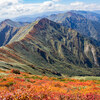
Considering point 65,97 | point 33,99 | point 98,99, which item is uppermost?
point 33,99

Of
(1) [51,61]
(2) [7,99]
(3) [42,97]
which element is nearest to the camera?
(2) [7,99]

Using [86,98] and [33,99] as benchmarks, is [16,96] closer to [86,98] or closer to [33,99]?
[33,99]

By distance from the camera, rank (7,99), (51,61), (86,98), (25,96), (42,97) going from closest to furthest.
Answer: (7,99) < (25,96) < (42,97) < (86,98) < (51,61)

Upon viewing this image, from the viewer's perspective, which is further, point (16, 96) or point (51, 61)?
point (51, 61)

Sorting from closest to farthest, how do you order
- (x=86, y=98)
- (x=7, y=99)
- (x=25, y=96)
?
(x=7, y=99) → (x=25, y=96) → (x=86, y=98)

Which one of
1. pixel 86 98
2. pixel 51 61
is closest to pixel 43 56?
pixel 51 61

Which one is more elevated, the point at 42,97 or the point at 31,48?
the point at 42,97

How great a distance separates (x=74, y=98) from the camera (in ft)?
35.5

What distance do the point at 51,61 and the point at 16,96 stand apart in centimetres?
16017

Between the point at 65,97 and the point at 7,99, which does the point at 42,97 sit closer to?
the point at 65,97

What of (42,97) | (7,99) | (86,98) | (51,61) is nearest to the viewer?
(7,99)

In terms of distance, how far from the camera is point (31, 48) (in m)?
172

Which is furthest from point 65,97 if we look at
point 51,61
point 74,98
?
point 51,61

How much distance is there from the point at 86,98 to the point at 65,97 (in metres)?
2.24
